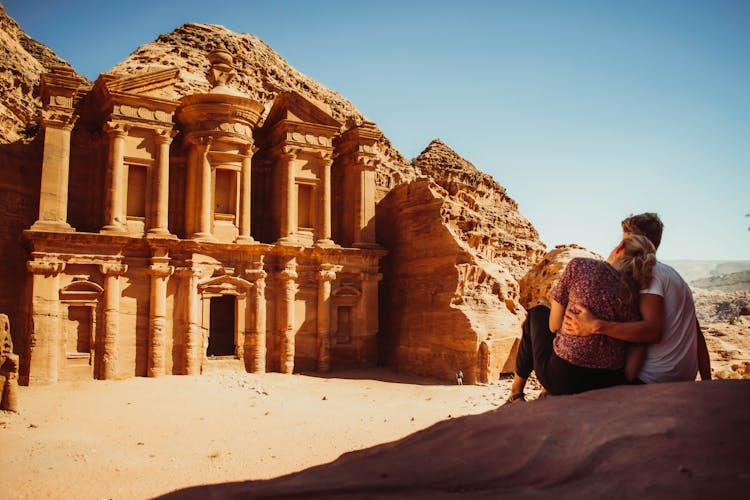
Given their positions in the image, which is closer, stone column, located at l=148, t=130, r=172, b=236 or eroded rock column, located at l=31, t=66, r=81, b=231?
eroded rock column, located at l=31, t=66, r=81, b=231

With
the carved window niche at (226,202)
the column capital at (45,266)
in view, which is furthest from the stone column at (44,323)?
the carved window niche at (226,202)

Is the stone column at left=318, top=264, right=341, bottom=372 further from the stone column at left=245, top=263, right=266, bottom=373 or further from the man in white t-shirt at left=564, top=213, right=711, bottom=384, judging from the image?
the man in white t-shirt at left=564, top=213, right=711, bottom=384

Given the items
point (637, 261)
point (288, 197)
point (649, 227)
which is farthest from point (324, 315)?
point (637, 261)

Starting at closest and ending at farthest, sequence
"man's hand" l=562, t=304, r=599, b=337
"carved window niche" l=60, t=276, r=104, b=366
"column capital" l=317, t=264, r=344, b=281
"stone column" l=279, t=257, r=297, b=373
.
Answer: "man's hand" l=562, t=304, r=599, b=337 < "carved window niche" l=60, t=276, r=104, b=366 < "stone column" l=279, t=257, r=297, b=373 < "column capital" l=317, t=264, r=344, b=281

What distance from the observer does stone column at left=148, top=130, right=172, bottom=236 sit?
20.2 m

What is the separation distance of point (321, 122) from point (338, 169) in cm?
319

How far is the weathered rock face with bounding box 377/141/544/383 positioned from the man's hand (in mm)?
15084

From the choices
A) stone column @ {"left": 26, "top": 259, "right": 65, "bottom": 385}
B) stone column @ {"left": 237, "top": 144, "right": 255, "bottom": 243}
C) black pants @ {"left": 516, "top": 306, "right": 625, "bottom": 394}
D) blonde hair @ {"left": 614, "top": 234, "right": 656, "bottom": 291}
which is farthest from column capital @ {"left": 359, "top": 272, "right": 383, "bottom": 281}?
blonde hair @ {"left": 614, "top": 234, "right": 656, "bottom": 291}

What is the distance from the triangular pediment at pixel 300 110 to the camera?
2308 cm

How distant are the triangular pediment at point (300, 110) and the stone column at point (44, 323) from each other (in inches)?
421

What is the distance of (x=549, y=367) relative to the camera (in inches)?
191

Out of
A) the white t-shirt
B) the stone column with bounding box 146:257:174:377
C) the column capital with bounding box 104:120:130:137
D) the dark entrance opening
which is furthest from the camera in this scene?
the dark entrance opening

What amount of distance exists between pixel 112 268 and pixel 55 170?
4088 millimetres

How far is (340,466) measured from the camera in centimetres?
370
